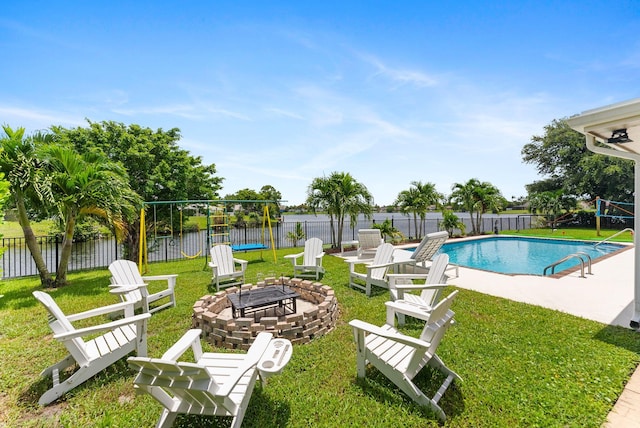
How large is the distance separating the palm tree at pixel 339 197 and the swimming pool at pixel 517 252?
441cm

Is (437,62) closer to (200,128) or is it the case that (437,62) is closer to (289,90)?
(289,90)

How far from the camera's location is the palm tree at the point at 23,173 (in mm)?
5840

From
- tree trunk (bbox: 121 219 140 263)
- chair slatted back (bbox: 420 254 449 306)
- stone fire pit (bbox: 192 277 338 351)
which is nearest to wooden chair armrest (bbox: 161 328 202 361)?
stone fire pit (bbox: 192 277 338 351)

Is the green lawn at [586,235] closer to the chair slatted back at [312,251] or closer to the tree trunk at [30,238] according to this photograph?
the chair slatted back at [312,251]

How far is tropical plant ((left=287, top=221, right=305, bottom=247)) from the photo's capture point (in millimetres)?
14664

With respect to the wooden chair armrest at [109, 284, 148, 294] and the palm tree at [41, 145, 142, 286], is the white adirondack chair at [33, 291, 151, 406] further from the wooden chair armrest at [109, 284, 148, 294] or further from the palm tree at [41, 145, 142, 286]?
the palm tree at [41, 145, 142, 286]

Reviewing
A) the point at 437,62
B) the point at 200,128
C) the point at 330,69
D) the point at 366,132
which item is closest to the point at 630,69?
the point at 437,62

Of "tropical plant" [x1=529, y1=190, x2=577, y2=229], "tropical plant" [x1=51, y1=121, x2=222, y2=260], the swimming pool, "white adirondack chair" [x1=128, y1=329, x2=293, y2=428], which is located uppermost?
"tropical plant" [x1=51, y1=121, x2=222, y2=260]

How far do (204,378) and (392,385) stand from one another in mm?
2003

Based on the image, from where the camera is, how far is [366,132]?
1262 cm

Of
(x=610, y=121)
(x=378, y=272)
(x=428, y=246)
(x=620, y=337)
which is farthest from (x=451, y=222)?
(x=610, y=121)

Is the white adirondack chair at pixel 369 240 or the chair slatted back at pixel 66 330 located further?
the white adirondack chair at pixel 369 240

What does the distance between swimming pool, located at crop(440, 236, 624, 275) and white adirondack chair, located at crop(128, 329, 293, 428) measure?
9.32 meters

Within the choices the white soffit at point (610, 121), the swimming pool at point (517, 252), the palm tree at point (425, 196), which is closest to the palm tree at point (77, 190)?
the white soffit at point (610, 121)
